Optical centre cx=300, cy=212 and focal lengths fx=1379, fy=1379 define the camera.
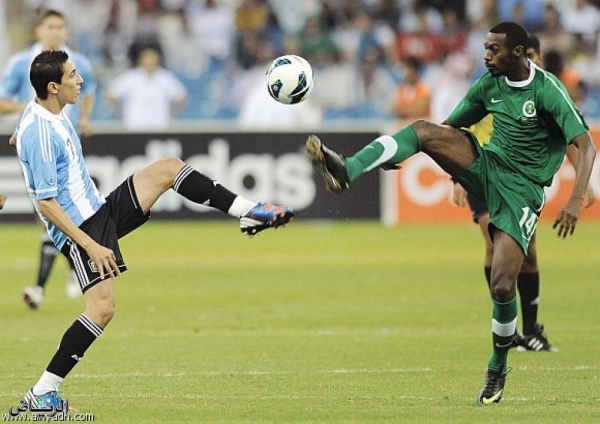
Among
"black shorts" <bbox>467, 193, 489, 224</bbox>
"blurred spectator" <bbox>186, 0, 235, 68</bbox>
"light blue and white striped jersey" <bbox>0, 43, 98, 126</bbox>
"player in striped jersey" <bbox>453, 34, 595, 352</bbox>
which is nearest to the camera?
"player in striped jersey" <bbox>453, 34, 595, 352</bbox>

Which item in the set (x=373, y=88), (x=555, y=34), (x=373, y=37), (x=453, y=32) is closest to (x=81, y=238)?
(x=373, y=88)

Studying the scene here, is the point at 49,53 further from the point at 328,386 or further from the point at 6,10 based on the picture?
the point at 6,10

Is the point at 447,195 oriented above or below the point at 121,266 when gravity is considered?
below

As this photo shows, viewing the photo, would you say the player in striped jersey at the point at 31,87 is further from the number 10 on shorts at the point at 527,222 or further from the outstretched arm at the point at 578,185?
the outstretched arm at the point at 578,185

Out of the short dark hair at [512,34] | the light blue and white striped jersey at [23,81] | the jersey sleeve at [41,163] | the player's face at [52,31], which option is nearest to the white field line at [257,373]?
the jersey sleeve at [41,163]

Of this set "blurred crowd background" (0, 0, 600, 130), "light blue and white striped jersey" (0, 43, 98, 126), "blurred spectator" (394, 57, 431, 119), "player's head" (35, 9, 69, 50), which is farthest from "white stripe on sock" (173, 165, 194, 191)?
"blurred crowd background" (0, 0, 600, 130)

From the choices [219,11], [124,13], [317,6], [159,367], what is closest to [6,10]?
[124,13]

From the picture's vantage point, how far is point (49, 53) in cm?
812

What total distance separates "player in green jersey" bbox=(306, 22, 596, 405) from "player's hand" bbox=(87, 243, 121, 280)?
1659 mm

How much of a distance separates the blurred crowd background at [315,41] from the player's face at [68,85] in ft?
55.7

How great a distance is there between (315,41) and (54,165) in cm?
1849

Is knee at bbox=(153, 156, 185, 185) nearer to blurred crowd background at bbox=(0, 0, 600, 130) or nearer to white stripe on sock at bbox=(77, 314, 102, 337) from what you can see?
white stripe on sock at bbox=(77, 314, 102, 337)

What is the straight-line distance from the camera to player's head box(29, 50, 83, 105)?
8023mm

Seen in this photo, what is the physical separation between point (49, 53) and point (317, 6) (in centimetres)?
1920
